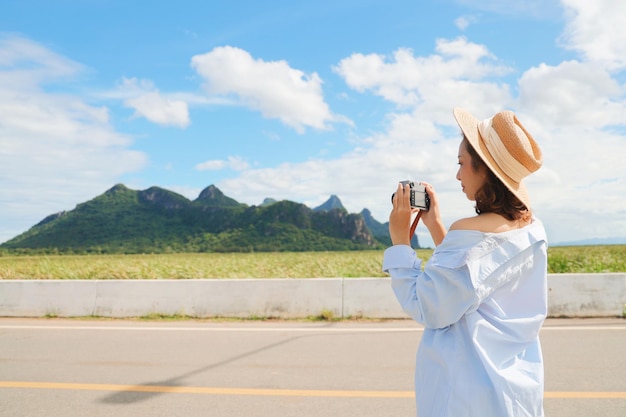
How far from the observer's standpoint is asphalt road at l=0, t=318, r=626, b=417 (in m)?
4.46

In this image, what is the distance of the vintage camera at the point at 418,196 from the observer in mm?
1815

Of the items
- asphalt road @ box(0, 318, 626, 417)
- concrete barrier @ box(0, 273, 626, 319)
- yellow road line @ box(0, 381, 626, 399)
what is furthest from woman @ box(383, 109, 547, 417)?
concrete barrier @ box(0, 273, 626, 319)

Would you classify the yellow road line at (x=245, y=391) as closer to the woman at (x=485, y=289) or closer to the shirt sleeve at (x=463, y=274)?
the woman at (x=485, y=289)

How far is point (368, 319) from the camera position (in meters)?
9.04

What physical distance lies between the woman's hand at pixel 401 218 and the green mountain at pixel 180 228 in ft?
442

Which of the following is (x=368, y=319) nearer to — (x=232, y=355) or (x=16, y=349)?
(x=232, y=355)

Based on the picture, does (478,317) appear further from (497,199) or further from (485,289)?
(497,199)

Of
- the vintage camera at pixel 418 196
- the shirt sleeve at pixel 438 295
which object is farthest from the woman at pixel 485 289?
the vintage camera at pixel 418 196

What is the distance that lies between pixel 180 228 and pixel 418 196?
15940 cm

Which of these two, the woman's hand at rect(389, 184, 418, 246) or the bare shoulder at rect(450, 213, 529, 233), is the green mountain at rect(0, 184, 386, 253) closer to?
the woman's hand at rect(389, 184, 418, 246)

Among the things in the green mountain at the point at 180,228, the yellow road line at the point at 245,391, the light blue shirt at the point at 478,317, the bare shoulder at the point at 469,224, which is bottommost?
the yellow road line at the point at 245,391

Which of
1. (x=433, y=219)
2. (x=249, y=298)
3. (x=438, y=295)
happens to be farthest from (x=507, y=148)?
(x=249, y=298)

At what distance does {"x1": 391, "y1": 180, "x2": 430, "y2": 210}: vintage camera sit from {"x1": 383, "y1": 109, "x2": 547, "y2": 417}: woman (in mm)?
154

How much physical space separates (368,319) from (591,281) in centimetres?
400
